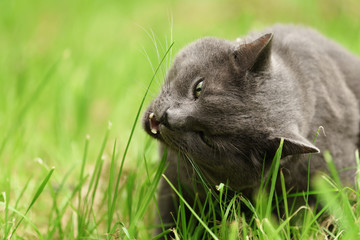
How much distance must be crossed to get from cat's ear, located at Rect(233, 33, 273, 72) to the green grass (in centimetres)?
43

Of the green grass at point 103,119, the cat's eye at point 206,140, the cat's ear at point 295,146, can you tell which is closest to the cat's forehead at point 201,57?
the green grass at point 103,119

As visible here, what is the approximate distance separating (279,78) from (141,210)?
2.66 ft

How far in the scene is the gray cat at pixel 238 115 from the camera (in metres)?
1.88

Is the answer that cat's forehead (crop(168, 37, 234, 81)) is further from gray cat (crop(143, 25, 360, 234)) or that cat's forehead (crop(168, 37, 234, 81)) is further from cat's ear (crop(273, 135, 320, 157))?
cat's ear (crop(273, 135, 320, 157))

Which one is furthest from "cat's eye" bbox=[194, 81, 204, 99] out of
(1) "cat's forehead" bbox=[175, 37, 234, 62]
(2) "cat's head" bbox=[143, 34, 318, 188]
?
(1) "cat's forehead" bbox=[175, 37, 234, 62]

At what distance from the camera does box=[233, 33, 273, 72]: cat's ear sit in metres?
1.93

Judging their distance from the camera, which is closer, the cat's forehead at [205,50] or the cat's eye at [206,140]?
the cat's eye at [206,140]

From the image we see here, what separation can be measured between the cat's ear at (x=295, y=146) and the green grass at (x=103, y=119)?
15 cm

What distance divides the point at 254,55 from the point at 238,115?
0.89 ft

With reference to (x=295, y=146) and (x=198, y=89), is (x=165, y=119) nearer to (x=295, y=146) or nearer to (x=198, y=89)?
(x=198, y=89)

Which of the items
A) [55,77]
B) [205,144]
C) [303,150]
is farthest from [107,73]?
[303,150]

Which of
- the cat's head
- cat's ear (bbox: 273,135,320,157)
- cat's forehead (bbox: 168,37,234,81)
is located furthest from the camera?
cat's forehead (bbox: 168,37,234,81)

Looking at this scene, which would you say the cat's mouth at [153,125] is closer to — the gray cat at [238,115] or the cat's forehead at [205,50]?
the gray cat at [238,115]

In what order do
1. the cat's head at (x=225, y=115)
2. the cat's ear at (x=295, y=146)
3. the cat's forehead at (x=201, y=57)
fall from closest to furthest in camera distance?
the cat's ear at (x=295, y=146), the cat's head at (x=225, y=115), the cat's forehead at (x=201, y=57)
